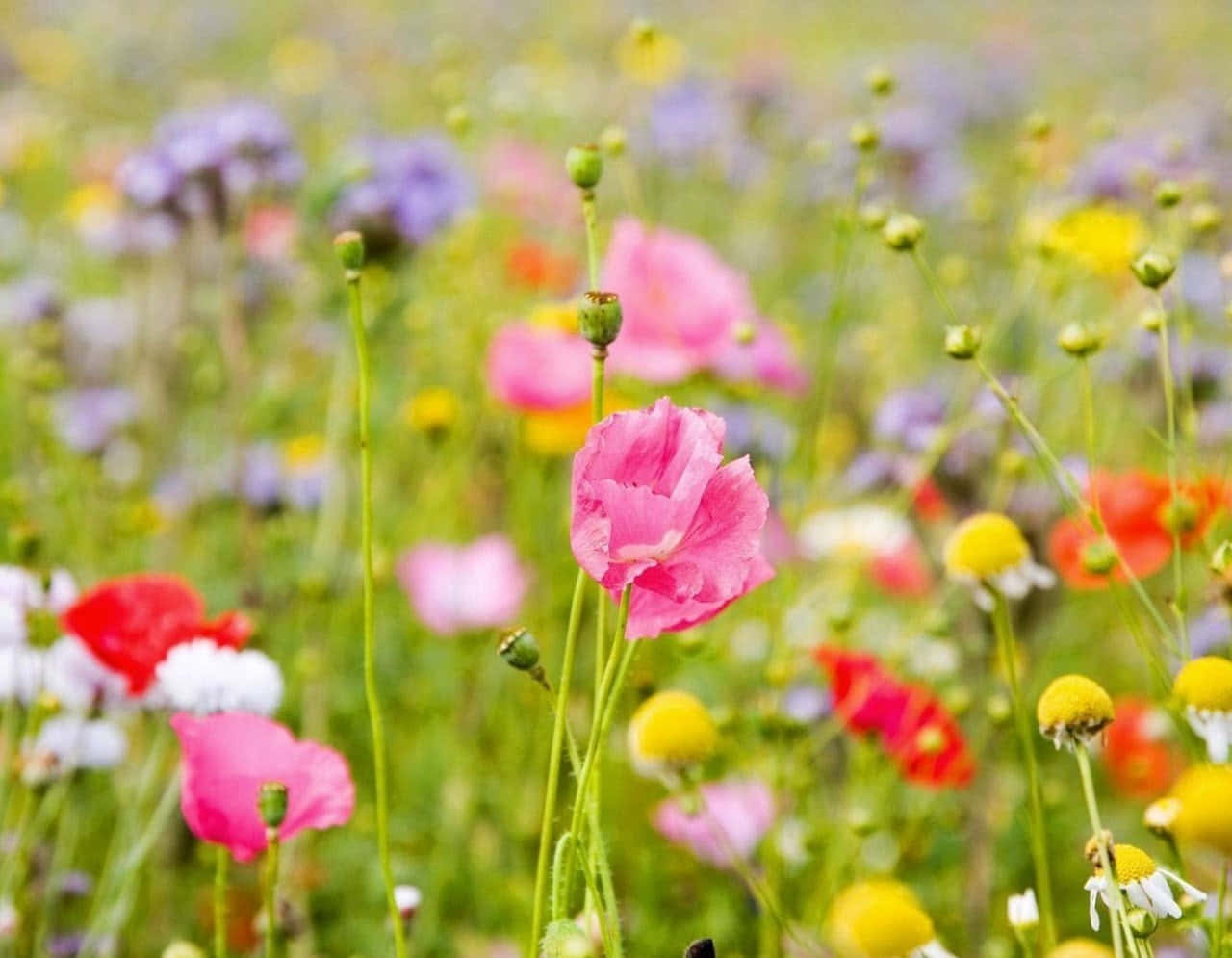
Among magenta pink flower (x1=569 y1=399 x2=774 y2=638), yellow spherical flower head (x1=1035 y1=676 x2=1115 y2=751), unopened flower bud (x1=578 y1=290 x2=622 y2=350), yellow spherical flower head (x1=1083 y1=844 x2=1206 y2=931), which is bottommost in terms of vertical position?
yellow spherical flower head (x1=1083 y1=844 x2=1206 y2=931)

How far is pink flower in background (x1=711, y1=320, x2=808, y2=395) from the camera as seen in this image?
1.08 metres

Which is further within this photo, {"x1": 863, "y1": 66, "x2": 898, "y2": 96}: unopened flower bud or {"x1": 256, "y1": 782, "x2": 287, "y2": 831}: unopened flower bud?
{"x1": 863, "y1": 66, "x2": 898, "y2": 96}: unopened flower bud

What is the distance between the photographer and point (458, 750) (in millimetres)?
1125

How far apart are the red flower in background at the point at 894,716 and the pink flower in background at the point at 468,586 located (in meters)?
0.39

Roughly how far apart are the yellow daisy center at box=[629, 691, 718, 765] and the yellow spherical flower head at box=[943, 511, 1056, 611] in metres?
0.14

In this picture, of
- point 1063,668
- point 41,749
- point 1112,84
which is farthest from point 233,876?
point 1112,84

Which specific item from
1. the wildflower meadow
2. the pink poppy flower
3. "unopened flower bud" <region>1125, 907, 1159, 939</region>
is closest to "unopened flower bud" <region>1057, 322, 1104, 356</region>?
the wildflower meadow

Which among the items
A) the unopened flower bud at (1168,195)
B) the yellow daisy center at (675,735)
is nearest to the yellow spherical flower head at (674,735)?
the yellow daisy center at (675,735)

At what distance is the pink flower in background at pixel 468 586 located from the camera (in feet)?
3.96

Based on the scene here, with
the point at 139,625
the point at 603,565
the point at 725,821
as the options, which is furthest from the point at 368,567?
the point at 725,821

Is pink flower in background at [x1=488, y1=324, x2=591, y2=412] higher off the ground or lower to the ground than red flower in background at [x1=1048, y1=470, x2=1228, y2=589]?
higher

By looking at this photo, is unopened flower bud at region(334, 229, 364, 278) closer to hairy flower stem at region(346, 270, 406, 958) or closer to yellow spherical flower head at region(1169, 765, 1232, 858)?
hairy flower stem at region(346, 270, 406, 958)

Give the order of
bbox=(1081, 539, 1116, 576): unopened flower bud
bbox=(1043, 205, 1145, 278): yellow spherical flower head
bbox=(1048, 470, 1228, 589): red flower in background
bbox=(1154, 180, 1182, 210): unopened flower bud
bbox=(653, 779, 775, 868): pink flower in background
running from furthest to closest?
bbox=(1043, 205, 1145, 278): yellow spherical flower head, bbox=(653, 779, 775, 868): pink flower in background, bbox=(1048, 470, 1228, 589): red flower in background, bbox=(1154, 180, 1182, 210): unopened flower bud, bbox=(1081, 539, 1116, 576): unopened flower bud

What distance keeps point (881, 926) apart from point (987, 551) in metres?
0.22
